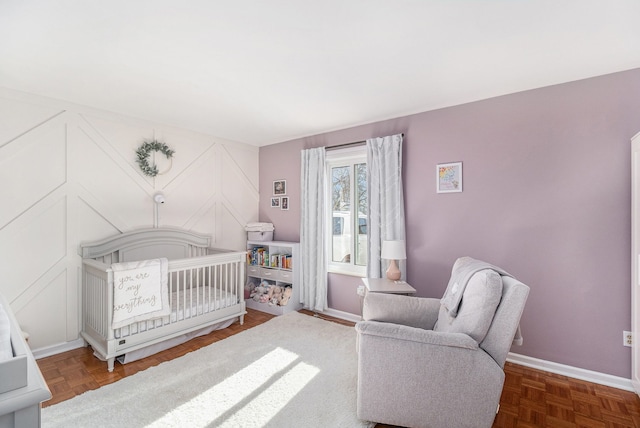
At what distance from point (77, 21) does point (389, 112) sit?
2.62 metres

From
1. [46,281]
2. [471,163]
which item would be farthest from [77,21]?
[471,163]

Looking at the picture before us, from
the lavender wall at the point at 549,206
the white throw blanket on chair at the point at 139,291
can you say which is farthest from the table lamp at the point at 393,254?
the white throw blanket on chair at the point at 139,291

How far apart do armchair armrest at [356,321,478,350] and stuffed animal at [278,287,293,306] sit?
2.23 meters

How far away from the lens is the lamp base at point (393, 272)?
2.95 meters

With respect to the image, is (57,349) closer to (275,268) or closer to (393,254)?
(275,268)

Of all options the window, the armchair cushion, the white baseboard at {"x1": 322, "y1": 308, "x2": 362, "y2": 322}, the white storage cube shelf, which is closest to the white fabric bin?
the white storage cube shelf

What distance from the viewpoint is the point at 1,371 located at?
0.79m

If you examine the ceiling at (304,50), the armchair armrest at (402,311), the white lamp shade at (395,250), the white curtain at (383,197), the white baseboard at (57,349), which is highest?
the ceiling at (304,50)

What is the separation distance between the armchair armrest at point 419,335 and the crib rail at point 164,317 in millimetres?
1965

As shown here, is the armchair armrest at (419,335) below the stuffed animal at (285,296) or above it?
above

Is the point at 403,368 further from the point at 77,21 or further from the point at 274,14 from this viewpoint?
the point at 77,21

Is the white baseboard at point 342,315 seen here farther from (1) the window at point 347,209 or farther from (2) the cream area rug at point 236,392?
(2) the cream area rug at point 236,392

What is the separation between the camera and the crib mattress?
8.32 ft

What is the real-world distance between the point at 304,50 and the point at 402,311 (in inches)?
79.5
